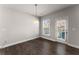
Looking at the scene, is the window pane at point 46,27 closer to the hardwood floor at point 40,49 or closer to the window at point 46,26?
the window at point 46,26

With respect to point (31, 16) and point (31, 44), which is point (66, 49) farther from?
point (31, 16)

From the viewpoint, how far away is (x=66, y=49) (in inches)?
75.0

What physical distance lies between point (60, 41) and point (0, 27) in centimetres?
137

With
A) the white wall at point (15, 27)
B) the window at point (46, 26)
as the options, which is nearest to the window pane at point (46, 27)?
the window at point (46, 26)

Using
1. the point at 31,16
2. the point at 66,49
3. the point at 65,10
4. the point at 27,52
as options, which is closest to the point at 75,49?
the point at 66,49

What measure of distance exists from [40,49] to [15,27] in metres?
0.73

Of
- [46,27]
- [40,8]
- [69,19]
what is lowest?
[46,27]

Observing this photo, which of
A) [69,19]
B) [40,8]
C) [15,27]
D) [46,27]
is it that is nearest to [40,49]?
[46,27]

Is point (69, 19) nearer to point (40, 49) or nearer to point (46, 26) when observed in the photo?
point (46, 26)

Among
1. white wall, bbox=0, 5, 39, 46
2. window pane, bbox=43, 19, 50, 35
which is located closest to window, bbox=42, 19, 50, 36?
window pane, bbox=43, 19, 50, 35

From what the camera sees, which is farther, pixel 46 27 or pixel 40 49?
pixel 46 27

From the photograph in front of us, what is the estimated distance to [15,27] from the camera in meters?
1.88

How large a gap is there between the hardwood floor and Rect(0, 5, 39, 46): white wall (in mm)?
135
